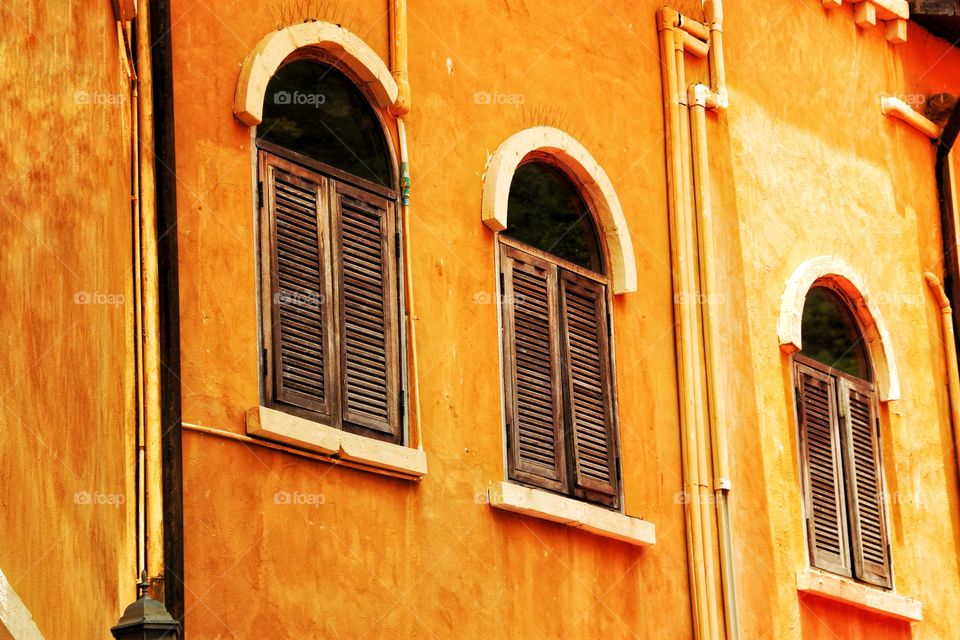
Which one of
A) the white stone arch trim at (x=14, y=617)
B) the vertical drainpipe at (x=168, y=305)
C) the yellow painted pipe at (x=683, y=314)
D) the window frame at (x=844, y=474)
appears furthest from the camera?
the window frame at (x=844, y=474)

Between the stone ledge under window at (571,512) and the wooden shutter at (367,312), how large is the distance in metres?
0.78

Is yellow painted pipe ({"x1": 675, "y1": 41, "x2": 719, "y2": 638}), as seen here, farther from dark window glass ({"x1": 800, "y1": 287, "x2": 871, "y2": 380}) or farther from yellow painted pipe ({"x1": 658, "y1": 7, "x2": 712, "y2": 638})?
dark window glass ({"x1": 800, "y1": 287, "x2": 871, "y2": 380})

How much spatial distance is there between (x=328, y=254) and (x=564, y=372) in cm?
209

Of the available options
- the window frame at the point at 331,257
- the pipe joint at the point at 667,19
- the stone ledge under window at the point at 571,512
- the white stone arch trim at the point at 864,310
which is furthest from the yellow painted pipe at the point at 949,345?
the window frame at the point at 331,257

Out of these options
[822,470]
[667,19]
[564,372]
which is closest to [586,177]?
[564,372]

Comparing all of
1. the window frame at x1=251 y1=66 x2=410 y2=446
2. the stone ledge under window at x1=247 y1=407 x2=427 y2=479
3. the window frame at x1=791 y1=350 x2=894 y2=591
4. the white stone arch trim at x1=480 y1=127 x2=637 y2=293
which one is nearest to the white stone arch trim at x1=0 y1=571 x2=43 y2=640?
the stone ledge under window at x1=247 y1=407 x2=427 y2=479

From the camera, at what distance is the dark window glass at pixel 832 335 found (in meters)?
14.0

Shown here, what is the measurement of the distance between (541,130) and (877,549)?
14.0ft

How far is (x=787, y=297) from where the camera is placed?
13578 millimetres

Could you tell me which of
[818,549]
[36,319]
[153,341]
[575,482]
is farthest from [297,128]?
[818,549]

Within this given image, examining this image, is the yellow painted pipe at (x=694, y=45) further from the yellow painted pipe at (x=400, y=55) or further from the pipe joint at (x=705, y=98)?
the yellow painted pipe at (x=400, y=55)

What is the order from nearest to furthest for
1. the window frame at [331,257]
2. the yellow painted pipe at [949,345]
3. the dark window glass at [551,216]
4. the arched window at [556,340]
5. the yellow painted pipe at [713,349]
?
the window frame at [331,257], the arched window at [556,340], the dark window glass at [551,216], the yellow painted pipe at [713,349], the yellow painted pipe at [949,345]

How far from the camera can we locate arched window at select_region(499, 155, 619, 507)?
11.2m

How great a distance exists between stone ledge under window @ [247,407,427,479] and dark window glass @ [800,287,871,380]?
469 cm
